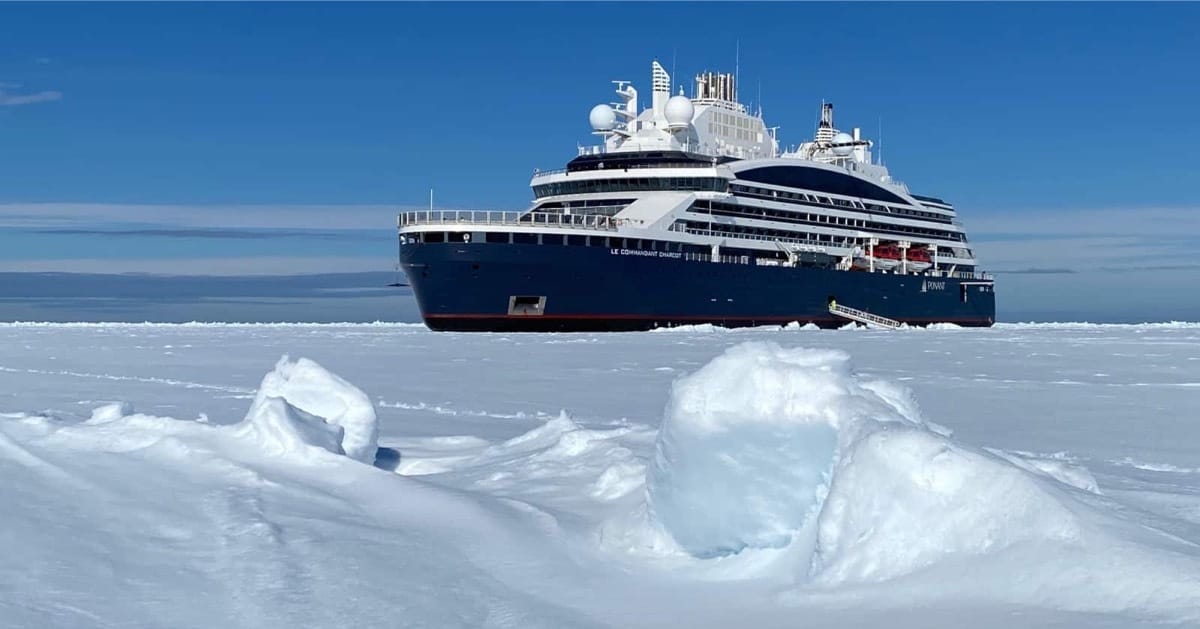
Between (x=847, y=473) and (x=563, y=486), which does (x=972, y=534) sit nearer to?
(x=847, y=473)

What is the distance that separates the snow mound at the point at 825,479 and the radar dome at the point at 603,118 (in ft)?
165

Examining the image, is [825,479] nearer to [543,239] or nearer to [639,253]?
[543,239]

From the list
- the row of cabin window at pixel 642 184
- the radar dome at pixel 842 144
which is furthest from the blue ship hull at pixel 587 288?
the radar dome at pixel 842 144

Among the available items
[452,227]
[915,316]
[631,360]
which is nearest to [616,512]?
[631,360]

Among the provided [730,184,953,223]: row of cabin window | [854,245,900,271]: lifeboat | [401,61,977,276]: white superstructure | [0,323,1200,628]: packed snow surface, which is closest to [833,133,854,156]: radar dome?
[401,61,977,276]: white superstructure

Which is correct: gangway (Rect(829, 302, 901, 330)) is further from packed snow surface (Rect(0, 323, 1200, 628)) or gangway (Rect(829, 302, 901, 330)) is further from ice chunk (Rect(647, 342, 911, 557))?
ice chunk (Rect(647, 342, 911, 557))

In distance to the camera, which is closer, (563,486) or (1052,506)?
(1052,506)

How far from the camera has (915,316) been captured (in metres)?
61.8

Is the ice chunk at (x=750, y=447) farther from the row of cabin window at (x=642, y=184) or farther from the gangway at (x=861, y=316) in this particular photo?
the gangway at (x=861, y=316)

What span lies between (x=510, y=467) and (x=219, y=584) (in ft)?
13.2

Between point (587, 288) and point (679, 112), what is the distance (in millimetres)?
14520

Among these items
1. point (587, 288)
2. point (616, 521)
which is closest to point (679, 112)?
point (587, 288)

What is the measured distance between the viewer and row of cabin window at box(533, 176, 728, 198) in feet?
165

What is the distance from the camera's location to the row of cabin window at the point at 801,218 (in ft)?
167
